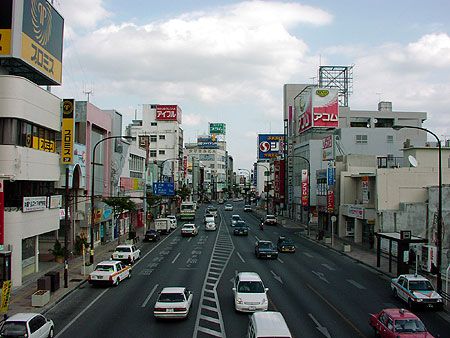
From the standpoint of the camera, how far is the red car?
18.5 m

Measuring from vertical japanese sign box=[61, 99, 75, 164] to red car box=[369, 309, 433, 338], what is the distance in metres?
29.4

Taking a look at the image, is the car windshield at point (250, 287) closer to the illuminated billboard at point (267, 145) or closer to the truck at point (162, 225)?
the truck at point (162, 225)

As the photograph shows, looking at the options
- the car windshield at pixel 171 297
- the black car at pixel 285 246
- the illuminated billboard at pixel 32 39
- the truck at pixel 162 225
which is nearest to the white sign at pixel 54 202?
the illuminated billboard at pixel 32 39

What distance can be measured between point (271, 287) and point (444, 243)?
16.2 m

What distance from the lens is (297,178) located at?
98.9 meters

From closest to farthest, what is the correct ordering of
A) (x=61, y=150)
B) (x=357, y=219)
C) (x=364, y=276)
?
(x=364, y=276), (x=61, y=150), (x=357, y=219)

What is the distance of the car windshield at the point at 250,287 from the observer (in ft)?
81.9

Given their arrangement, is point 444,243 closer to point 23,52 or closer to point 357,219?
point 357,219

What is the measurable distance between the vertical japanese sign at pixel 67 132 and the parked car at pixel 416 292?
27109mm

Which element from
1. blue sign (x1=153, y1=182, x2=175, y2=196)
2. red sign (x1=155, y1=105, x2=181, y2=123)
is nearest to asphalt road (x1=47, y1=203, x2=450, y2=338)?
blue sign (x1=153, y1=182, x2=175, y2=196)

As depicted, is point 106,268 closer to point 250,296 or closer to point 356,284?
point 250,296

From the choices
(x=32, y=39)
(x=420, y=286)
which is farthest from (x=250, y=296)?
(x=32, y=39)

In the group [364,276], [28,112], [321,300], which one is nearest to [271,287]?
[321,300]

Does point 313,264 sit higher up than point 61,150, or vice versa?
point 61,150
